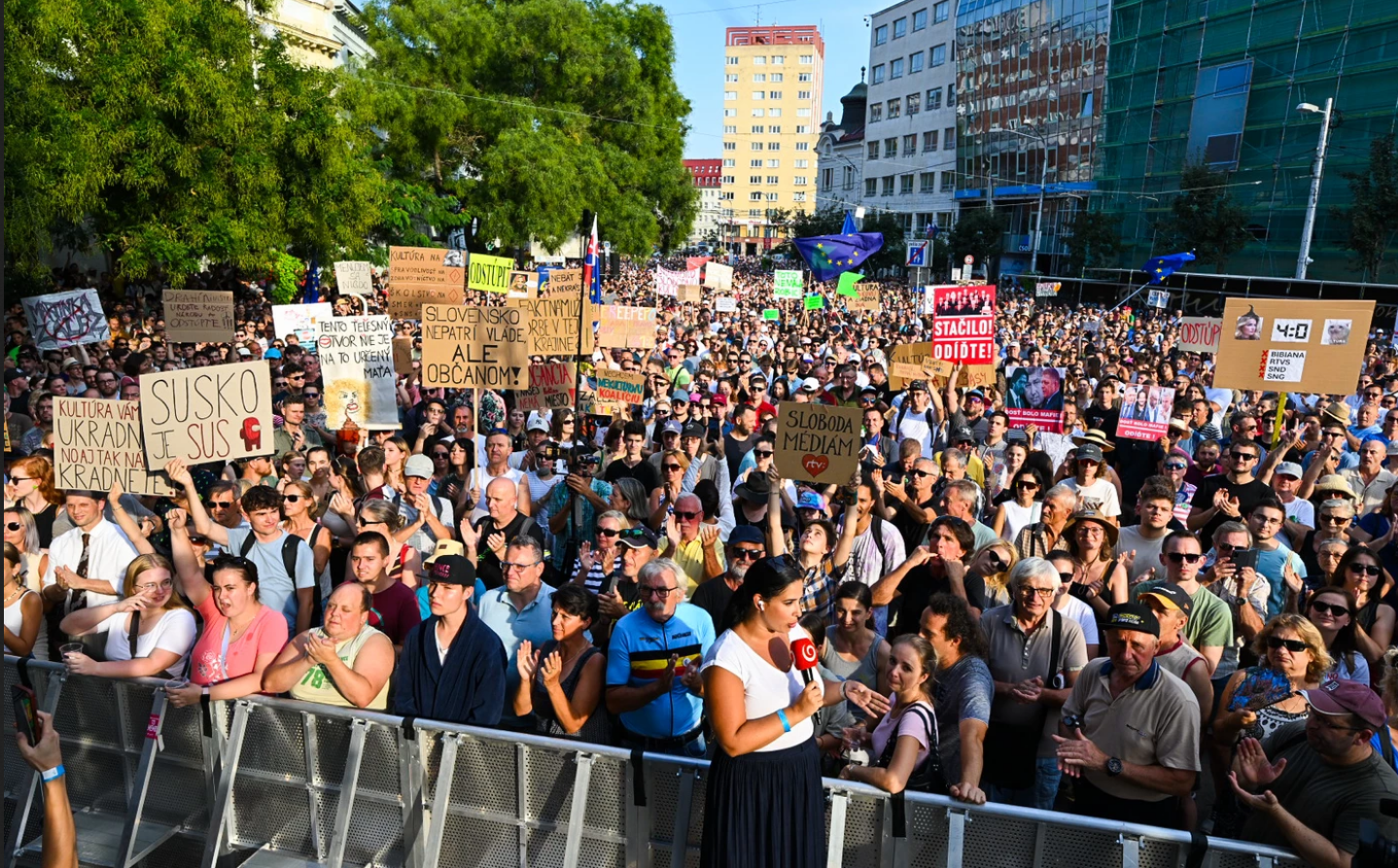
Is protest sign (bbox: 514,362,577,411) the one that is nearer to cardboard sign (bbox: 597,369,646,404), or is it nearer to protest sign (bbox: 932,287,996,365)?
cardboard sign (bbox: 597,369,646,404)

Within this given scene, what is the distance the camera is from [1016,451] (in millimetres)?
8008

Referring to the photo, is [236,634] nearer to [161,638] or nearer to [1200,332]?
[161,638]

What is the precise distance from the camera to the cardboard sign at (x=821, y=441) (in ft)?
22.1

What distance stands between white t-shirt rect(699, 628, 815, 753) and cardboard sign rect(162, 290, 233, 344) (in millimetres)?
11326

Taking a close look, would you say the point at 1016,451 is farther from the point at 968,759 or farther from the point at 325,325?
the point at 325,325

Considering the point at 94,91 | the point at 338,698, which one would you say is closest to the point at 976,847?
the point at 338,698

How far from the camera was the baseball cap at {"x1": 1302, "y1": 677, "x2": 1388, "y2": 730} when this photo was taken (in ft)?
10.7

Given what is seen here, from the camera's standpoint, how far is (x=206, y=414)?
651cm

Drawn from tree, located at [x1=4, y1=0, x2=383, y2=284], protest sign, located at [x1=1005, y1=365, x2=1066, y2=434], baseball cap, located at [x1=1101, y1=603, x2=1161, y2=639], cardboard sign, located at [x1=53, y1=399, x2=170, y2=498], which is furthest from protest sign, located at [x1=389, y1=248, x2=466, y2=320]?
baseball cap, located at [x1=1101, y1=603, x2=1161, y2=639]

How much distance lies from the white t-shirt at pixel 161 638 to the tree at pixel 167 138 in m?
11.9

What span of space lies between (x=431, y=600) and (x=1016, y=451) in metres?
5.22

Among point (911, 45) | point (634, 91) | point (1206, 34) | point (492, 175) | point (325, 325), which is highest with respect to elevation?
point (911, 45)

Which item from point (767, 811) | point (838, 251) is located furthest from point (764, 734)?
point (838, 251)

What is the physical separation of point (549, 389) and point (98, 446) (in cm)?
406
